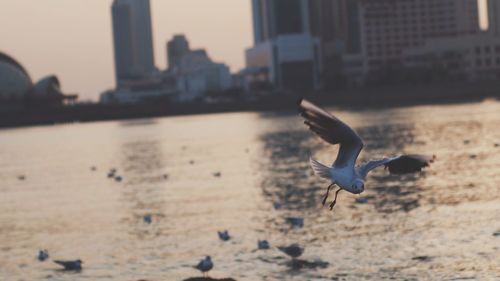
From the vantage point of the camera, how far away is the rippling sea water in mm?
31703

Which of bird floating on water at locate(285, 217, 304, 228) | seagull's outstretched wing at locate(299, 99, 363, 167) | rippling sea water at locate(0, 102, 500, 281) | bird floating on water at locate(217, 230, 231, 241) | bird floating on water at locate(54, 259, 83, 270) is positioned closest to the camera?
seagull's outstretched wing at locate(299, 99, 363, 167)

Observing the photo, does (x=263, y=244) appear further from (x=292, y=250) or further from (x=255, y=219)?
(x=255, y=219)

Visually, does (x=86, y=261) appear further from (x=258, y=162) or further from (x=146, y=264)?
(x=258, y=162)

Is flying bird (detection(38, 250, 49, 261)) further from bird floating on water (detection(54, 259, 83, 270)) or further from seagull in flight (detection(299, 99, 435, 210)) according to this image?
seagull in flight (detection(299, 99, 435, 210))

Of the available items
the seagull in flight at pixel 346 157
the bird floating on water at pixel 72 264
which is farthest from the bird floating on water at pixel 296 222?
the seagull in flight at pixel 346 157

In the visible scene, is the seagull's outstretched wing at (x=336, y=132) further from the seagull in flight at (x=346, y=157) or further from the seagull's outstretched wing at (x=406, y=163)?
the seagull's outstretched wing at (x=406, y=163)

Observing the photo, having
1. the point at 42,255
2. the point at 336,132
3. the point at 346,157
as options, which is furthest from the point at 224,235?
the point at 336,132

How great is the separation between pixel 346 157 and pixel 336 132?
0.41 meters

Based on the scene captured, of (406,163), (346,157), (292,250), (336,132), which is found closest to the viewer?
(406,163)

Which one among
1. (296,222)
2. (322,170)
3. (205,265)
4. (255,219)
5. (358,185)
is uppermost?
(322,170)

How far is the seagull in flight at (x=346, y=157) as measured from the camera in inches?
599

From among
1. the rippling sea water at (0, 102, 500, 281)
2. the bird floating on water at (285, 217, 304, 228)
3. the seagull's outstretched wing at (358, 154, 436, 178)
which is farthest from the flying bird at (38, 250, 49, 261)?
the seagull's outstretched wing at (358, 154, 436, 178)

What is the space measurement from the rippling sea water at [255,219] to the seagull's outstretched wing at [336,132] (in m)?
13.5

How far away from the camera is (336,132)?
15617 mm
